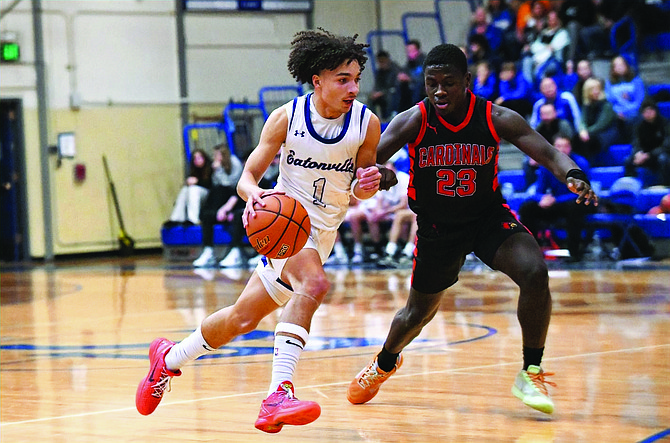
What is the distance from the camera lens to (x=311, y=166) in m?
4.54

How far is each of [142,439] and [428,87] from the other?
2004 millimetres

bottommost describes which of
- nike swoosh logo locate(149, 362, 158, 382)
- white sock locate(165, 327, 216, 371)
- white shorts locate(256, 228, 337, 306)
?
nike swoosh logo locate(149, 362, 158, 382)

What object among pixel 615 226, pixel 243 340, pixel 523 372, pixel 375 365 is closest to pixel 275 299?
pixel 375 365

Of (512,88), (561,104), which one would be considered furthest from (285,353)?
(512,88)

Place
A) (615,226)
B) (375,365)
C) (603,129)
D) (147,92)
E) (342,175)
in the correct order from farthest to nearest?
(147,92) < (603,129) < (615,226) < (375,365) < (342,175)

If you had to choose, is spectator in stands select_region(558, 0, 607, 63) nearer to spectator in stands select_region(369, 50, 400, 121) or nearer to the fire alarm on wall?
spectator in stands select_region(369, 50, 400, 121)

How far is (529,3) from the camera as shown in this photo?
15.7m

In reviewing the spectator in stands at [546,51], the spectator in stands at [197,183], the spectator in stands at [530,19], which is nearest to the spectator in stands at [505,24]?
the spectator in stands at [530,19]

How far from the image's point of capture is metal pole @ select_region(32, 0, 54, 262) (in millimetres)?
17094

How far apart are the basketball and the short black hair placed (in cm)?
97

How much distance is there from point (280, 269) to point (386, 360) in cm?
92

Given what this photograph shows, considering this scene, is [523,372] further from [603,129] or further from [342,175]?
[603,129]

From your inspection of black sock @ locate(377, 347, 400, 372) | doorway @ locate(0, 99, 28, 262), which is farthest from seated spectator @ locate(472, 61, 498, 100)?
black sock @ locate(377, 347, 400, 372)

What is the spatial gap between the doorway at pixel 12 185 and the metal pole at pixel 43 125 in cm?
32
